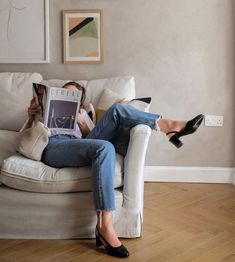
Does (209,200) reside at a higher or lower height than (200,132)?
lower

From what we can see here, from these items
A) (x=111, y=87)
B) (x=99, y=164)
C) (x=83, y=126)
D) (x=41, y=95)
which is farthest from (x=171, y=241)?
(x=111, y=87)

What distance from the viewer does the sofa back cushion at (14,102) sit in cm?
302

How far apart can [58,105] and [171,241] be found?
1025 millimetres

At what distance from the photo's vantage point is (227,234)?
231 cm

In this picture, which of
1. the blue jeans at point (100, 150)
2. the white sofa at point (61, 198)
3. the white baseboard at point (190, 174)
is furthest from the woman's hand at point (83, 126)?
the white baseboard at point (190, 174)

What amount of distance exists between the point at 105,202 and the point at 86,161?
0.26m

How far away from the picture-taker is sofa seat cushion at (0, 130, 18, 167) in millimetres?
2452

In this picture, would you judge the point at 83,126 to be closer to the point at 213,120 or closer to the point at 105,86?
the point at 105,86

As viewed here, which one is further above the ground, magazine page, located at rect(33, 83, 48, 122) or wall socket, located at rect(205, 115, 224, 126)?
magazine page, located at rect(33, 83, 48, 122)

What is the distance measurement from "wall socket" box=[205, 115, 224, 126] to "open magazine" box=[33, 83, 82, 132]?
55.1 inches

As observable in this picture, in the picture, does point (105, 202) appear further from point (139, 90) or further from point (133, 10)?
point (133, 10)

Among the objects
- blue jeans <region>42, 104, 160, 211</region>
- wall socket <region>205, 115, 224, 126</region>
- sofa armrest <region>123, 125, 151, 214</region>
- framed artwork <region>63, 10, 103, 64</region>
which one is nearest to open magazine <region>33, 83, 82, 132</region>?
blue jeans <region>42, 104, 160, 211</region>

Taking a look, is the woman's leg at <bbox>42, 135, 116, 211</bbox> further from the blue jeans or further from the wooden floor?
the wooden floor

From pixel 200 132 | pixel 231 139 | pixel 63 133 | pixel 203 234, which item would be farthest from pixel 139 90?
pixel 203 234
